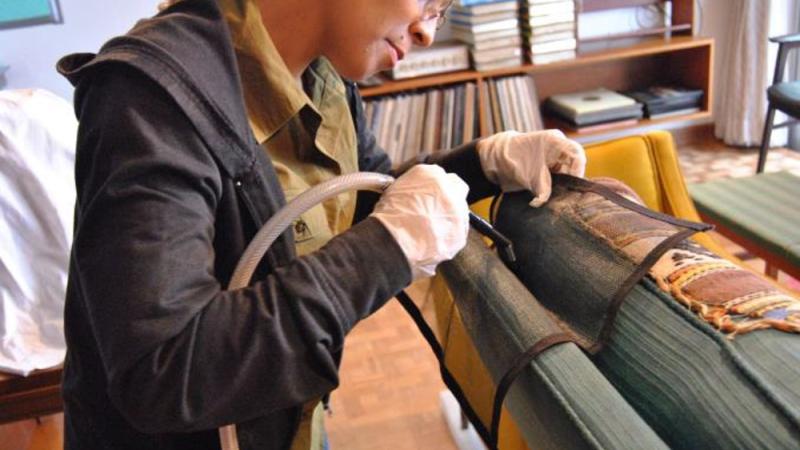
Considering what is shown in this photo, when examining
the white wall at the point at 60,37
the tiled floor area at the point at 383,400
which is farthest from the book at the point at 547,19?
the white wall at the point at 60,37

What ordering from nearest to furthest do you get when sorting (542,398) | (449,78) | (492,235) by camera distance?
(542,398) < (492,235) < (449,78)

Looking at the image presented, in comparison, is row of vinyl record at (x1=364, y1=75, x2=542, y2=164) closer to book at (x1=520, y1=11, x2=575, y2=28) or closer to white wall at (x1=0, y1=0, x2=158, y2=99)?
book at (x1=520, y1=11, x2=575, y2=28)

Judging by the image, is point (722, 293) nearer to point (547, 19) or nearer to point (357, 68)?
point (357, 68)

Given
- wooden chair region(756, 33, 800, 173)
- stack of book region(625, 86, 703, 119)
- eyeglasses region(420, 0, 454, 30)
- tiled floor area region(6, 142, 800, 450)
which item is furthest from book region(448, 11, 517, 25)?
eyeglasses region(420, 0, 454, 30)

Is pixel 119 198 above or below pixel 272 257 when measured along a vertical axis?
above

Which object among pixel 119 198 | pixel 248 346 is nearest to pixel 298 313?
pixel 248 346

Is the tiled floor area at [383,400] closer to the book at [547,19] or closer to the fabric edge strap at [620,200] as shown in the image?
the fabric edge strap at [620,200]

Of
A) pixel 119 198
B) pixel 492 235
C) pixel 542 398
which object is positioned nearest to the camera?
pixel 119 198

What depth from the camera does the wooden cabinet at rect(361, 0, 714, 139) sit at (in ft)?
9.07

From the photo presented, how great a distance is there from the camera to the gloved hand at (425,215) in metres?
0.75

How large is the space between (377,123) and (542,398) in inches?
82.0

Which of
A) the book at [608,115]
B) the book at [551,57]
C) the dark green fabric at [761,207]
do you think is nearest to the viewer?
the dark green fabric at [761,207]

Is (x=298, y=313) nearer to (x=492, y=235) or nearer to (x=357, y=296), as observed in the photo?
(x=357, y=296)

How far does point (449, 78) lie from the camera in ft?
8.96
